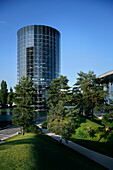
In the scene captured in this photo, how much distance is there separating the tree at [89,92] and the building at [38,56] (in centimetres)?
3159

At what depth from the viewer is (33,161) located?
32.8ft

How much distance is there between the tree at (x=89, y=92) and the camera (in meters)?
34.0

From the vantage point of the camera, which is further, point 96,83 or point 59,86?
point 96,83

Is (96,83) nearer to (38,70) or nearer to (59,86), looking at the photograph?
(59,86)

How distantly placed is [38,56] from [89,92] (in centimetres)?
4024

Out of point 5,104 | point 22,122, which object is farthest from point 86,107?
point 5,104

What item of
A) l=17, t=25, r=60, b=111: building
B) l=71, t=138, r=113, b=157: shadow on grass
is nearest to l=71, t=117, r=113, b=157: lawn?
l=71, t=138, r=113, b=157: shadow on grass

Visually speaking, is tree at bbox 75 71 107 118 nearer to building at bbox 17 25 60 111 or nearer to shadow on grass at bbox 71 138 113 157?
shadow on grass at bbox 71 138 113 157

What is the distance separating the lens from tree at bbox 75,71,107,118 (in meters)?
34.0

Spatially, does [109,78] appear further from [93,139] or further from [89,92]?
[93,139]

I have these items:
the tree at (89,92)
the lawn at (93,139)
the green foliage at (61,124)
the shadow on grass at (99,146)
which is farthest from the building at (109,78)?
the green foliage at (61,124)

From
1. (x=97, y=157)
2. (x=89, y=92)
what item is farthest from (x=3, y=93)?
(x=97, y=157)

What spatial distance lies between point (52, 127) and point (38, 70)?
51.0m

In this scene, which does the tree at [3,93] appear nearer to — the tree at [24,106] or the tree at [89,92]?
the tree at [89,92]
